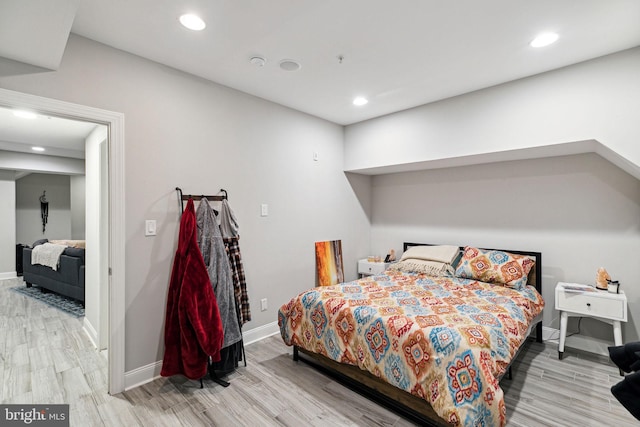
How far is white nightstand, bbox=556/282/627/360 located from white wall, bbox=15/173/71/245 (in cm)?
983

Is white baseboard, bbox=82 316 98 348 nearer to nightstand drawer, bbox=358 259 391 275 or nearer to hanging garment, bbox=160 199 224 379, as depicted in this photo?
hanging garment, bbox=160 199 224 379

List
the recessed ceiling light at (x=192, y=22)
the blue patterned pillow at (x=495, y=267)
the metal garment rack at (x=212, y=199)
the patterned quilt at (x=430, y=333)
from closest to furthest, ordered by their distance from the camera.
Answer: the patterned quilt at (x=430, y=333), the recessed ceiling light at (x=192, y=22), the metal garment rack at (x=212, y=199), the blue patterned pillow at (x=495, y=267)

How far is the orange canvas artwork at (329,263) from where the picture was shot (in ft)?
13.0

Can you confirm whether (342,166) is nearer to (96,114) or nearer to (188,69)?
(188,69)

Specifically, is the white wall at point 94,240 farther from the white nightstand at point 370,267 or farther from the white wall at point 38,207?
the white wall at point 38,207

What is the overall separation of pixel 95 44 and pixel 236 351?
2628 millimetres

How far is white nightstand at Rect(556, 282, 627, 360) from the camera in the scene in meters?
2.49

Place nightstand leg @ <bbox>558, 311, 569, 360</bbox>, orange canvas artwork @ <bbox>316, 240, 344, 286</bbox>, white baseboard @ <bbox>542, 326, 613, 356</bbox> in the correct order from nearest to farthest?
1. nightstand leg @ <bbox>558, 311, 569, 360</bbox>
2. white baseboard @ <bbox>542, 326, 613, 356</bbox>
3. orange canvas artwork @ <bbox>316, 240, 344, 286</bbox>

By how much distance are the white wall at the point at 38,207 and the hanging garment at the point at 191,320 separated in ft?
23.8

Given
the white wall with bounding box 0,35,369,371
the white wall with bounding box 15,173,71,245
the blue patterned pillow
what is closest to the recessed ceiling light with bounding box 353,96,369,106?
the white wall with bounding box 0,35,369,371

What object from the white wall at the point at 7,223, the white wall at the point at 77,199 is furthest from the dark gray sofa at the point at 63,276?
the white wall at the point at 77,199

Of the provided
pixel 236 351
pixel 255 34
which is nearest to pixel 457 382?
pixel 236 351

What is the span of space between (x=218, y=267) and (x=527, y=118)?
10.2 ft

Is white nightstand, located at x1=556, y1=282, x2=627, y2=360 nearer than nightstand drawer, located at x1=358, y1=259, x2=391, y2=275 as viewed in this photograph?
Yes
